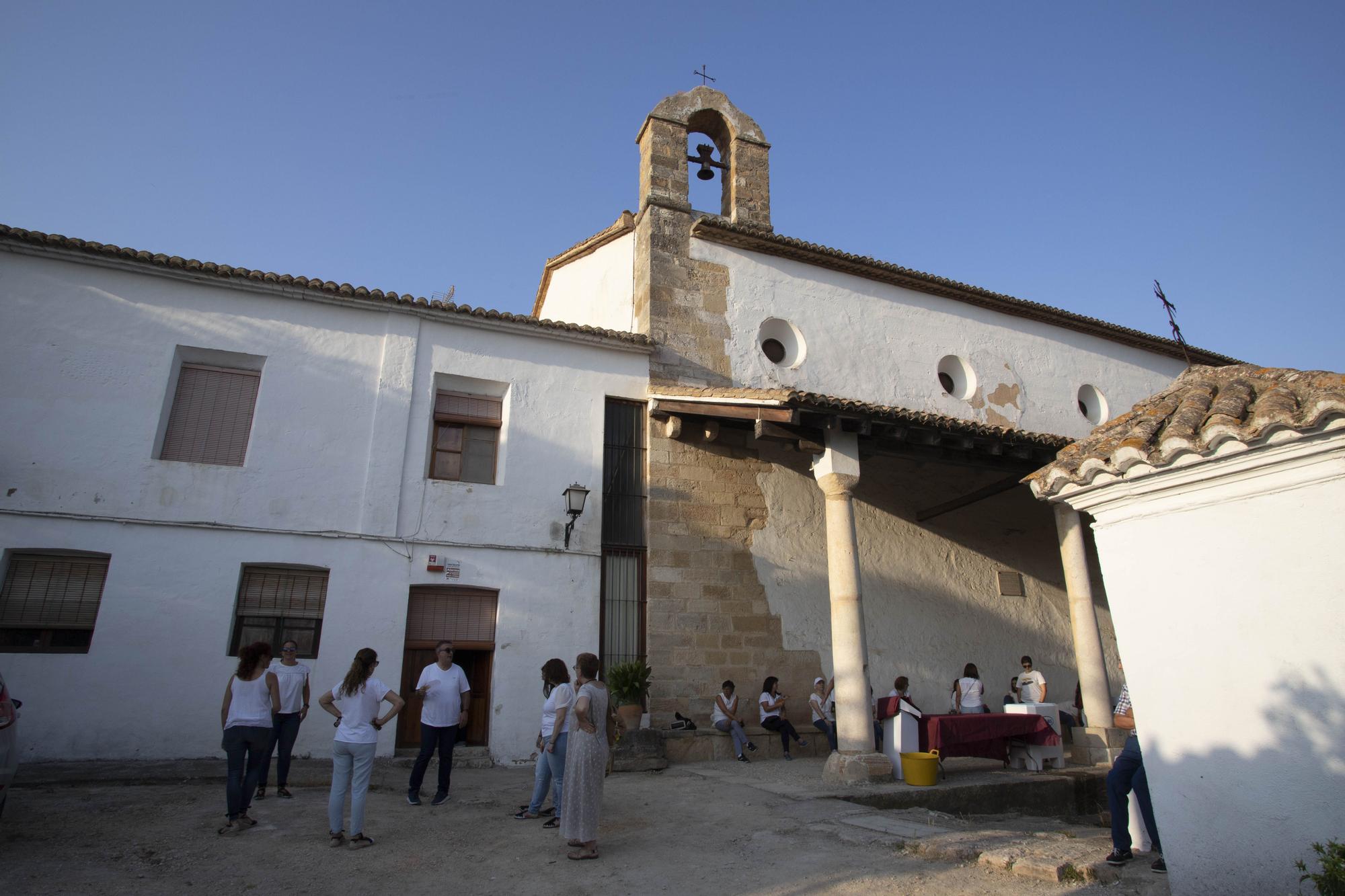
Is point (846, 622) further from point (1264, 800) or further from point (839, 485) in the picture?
point (1264, 800)

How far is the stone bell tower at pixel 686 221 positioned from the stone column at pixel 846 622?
2.82 m

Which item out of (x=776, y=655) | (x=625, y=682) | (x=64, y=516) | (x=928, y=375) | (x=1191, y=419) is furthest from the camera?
(x=928, y=375)

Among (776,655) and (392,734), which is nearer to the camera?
(392,734)

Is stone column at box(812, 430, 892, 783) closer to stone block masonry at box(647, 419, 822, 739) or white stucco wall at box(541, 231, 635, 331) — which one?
stone block masonry at box(647, 419, 822, 739)

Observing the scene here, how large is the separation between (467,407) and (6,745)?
6605mm

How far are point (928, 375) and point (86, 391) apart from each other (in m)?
12.3

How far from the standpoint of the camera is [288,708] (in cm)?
750

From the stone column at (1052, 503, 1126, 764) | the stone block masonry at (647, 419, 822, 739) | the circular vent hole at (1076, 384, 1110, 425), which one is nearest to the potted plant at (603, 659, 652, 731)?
the stone block masonry at (647, 419, 822, 739)

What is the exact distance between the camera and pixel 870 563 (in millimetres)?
12773

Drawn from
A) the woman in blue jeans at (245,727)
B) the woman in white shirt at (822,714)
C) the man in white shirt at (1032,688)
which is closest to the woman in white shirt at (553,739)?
the woman in blue jeans at (245,727)

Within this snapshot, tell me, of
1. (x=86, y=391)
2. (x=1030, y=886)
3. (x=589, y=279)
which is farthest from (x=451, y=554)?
(x=1030, y=886)

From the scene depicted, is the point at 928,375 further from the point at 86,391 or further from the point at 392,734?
the point at 86,391

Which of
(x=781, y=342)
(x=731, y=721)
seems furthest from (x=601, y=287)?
(x=731, y=721)

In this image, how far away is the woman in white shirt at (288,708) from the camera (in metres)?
7.49
